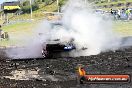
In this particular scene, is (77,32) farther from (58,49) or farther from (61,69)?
(61,69)

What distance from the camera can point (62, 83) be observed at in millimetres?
13055

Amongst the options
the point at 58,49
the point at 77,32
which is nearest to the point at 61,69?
the point at 58,49

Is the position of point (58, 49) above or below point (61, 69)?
below

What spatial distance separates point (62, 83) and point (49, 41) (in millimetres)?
8673

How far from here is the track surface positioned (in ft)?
42.5

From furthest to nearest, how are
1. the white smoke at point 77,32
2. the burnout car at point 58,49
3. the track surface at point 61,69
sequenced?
1. the white smoke at point 77,32
2. the burnout car at point 58,49
3. the track surface at point 61,69

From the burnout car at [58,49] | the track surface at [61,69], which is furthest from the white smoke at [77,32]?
the track surface at [61,69]

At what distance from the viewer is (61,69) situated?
1628 cm

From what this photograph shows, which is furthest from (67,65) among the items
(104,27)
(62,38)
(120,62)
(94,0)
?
(94,0)

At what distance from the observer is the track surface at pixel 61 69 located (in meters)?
13.0

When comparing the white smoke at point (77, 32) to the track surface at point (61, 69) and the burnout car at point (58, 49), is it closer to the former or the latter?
the burnout car at point (58, 49)

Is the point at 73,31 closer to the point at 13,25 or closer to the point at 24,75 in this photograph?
the point at 24,75

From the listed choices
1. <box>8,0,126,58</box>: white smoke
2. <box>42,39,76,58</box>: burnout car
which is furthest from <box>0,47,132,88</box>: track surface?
<box>8,0,126,58</box>: white smoke

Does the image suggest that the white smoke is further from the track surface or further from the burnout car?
the track surface
